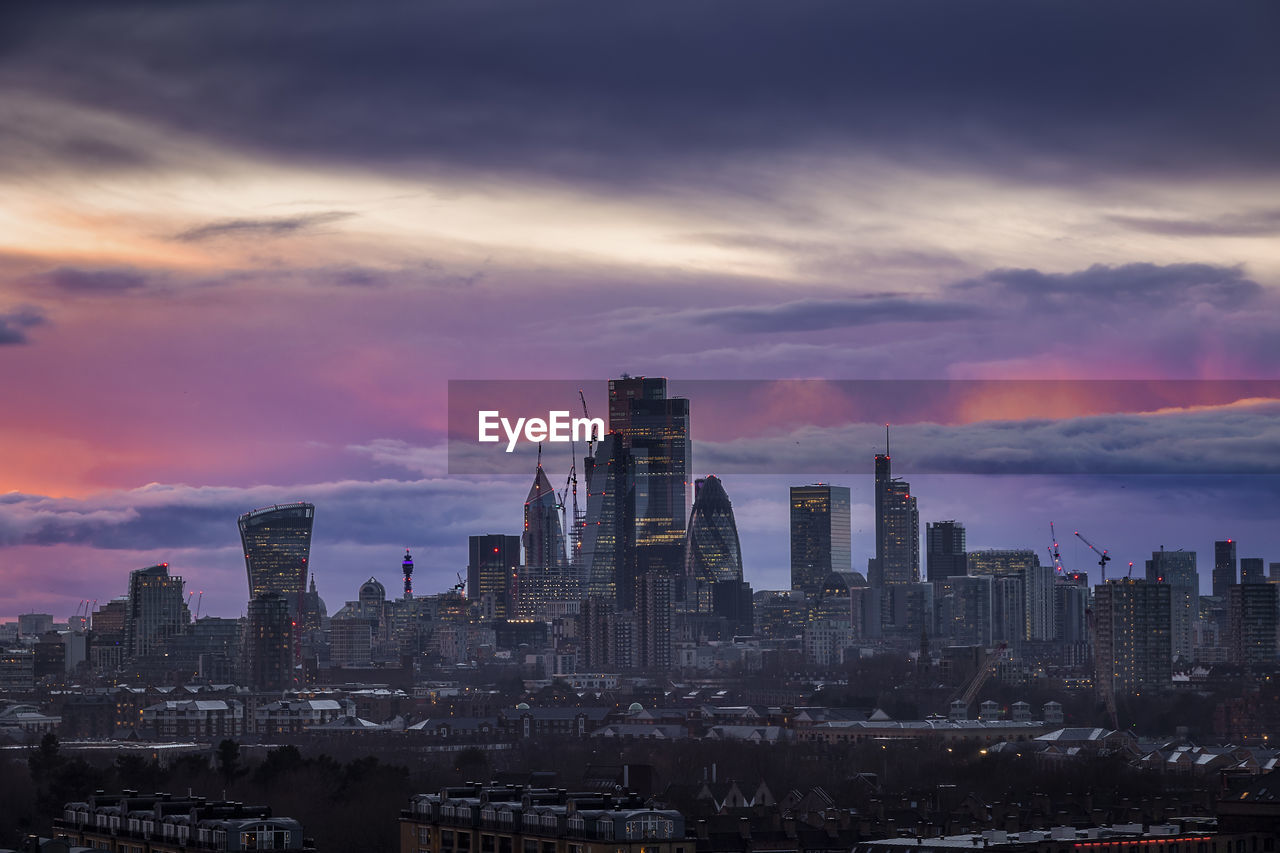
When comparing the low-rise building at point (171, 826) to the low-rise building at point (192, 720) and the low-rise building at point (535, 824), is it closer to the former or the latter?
the low-rise building at point (535, 824)

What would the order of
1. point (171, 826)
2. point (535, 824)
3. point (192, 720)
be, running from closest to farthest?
point (535, 824) → point (171, 826) → point (192, 720)

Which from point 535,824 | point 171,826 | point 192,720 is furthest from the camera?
point 192,720

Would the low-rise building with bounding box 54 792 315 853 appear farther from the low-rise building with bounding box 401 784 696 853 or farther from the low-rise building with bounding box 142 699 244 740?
the low-rise building with bounding box 142 699 244 740

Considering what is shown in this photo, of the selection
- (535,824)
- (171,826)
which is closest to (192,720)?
(171,826)

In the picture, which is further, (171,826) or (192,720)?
(192,720)

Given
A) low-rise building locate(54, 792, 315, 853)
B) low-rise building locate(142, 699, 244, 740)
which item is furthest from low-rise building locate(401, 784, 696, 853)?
low-rise building locate(142, 699, 244, 740)

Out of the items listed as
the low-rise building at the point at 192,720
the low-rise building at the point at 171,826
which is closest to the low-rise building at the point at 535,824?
the low-rise building at the point at 171,826

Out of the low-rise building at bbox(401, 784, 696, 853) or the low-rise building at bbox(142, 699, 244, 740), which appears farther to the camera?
the low-rise building at bbox(142, 699, 244, 740)

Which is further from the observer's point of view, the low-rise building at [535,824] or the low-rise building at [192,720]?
the low-rise building at [192,720]

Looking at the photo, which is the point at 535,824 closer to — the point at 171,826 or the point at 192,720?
the point at 171,826

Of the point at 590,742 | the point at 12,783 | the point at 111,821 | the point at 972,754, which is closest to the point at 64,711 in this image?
the point at 590,742

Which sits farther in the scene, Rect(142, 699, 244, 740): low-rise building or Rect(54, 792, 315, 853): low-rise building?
Rect(142, 699, 244, 740): low-rise building
